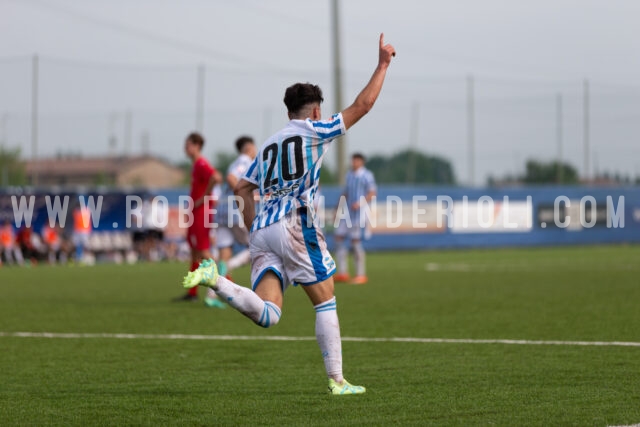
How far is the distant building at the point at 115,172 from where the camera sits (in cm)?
3847

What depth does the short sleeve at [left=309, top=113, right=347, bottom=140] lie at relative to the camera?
6.53 m

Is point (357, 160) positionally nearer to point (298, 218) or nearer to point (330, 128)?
point (298, 218)

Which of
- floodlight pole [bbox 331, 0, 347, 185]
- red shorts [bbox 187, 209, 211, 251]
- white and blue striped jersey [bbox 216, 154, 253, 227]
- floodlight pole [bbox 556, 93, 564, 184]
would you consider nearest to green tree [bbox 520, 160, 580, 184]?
floodlight pole [bbox 556, 93, 564, 184]

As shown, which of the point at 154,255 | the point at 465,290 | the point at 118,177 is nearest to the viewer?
the point at 465,290

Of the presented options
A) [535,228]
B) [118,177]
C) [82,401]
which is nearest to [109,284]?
[82,401]

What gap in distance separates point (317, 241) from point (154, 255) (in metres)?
25.7

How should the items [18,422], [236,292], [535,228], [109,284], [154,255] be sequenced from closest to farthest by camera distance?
[18,422], [236,292], [109,284], [154,255], [535,228]

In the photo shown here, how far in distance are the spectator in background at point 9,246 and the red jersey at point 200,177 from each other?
16.3m

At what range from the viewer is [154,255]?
31.9 metres

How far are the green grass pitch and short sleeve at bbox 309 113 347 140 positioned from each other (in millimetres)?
1631

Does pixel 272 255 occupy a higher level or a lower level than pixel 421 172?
lower

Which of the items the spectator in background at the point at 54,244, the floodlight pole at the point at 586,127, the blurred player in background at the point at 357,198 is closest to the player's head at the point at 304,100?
the blurred player in background at the point at 357,198

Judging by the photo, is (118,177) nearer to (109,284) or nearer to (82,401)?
(109,284)

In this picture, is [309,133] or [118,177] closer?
[309,133]
